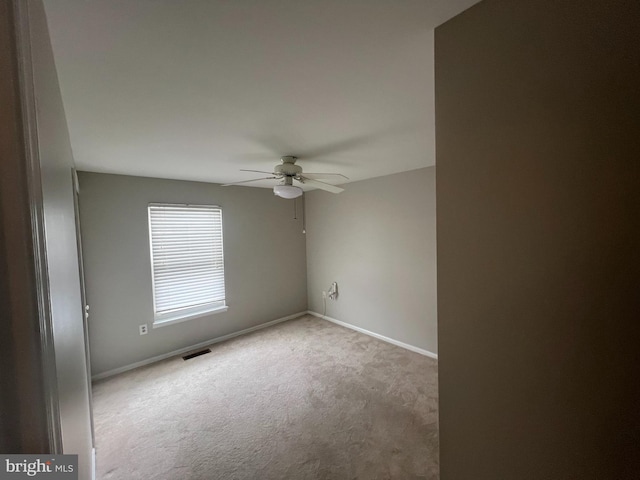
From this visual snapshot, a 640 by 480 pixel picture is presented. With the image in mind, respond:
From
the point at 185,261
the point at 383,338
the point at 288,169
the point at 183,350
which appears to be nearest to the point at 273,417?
the point at 183,350

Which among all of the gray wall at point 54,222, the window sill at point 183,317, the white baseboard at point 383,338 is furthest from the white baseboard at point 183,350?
the gray wall at point 54,222

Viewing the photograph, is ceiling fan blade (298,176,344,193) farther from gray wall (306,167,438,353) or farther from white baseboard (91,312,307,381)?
white baseboard (91,312,307,381)

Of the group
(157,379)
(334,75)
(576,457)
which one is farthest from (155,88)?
(157,379)

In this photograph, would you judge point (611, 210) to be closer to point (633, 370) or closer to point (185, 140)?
point (633, 370)

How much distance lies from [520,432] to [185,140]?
254cm

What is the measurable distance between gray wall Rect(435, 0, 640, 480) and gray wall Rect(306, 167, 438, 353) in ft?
7.62

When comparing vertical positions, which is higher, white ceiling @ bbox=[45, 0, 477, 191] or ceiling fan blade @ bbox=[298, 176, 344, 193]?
white ceiling @ bbox=[45, 0, 477, 191]

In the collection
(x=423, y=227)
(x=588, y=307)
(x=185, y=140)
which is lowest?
(x=588, y=307)

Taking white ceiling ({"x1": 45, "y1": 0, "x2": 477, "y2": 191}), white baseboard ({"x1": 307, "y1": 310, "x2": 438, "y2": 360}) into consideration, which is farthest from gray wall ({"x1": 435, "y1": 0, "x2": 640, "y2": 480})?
white baseboard ({"x1": 307, "y1": 310, "x2": 438, "y2": 360})

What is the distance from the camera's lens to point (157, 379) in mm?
2832

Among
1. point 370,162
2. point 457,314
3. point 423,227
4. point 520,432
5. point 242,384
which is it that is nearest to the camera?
point 520,432

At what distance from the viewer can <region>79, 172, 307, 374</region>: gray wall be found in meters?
2.87

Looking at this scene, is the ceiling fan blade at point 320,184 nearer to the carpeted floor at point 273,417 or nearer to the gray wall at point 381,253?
the gray wall at point 381,253

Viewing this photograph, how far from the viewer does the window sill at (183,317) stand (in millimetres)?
3276
